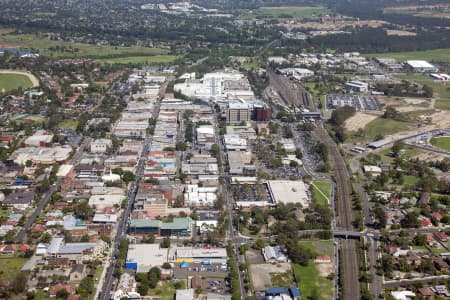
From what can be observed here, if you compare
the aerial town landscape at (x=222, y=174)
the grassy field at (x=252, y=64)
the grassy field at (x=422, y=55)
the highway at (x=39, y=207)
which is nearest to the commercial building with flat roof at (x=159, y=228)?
the aerial town landscape at (x=222, y=174)

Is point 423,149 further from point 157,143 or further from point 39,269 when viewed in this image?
point 39,269

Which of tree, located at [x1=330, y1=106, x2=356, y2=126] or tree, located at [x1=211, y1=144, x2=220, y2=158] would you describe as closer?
tree, located at [x1=211, y1=144, x2=220, y2=158]

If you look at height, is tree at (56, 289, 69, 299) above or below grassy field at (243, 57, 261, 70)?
below

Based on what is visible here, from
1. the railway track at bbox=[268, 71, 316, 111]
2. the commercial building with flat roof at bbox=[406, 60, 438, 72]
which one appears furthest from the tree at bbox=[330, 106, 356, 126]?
the commercial building with flat roof at bbox=[406, 60, 438, 72]

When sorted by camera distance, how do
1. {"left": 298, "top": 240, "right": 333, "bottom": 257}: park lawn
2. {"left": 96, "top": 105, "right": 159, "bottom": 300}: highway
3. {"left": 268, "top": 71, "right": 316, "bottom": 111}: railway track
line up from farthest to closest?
{"left": 268, "top": 71, "right": 316, "bottom": 111}: railway track < {"left": 298, "top": 240, "right": 333, "bottom": 257}: park lawn < {"left": 96, "top": 105, "right": 159, "bottom": 300}: highway

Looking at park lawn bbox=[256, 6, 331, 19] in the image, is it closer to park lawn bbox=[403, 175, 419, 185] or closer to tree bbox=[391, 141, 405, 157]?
tree bbox=[391, 141, 405, 157]

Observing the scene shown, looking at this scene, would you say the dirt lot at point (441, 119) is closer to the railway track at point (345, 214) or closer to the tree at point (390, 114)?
the tree at point (390, 114)

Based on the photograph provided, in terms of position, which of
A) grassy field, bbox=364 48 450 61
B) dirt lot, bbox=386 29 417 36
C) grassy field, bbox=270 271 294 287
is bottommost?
grassy field, bbox=270 271 294 287

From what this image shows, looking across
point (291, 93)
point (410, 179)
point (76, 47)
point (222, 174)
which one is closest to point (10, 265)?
point (222, 174)
